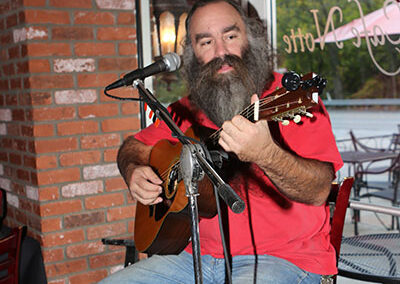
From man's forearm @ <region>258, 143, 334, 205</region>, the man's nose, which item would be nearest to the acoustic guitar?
man's forearm @ <region>258, 143, 334, 205</region>

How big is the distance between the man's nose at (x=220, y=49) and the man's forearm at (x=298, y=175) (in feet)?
1.65

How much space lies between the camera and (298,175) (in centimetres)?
135

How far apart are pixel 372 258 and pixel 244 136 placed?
0.96 meters

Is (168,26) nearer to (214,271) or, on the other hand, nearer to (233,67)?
(233,67)

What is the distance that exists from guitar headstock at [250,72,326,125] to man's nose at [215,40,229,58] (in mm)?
524

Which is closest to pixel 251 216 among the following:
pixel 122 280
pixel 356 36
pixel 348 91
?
pixel 122 280

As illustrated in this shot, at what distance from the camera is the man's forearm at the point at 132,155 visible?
6.27 feet

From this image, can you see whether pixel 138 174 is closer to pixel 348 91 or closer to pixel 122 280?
pixel 122 280

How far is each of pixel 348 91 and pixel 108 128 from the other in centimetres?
337

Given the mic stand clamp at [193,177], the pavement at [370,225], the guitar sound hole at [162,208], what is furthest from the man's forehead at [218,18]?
the pavement at [370,225]

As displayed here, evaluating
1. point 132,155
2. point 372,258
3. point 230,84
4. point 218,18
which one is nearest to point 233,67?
point 230,84

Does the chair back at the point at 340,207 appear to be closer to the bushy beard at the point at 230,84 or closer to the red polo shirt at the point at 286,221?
the red polo shirt at the point at 286,221

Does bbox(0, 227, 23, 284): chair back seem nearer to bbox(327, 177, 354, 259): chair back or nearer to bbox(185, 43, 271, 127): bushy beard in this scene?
bbox(185, 43, 271, 127): bushy beard

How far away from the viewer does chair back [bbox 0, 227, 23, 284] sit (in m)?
1.72
